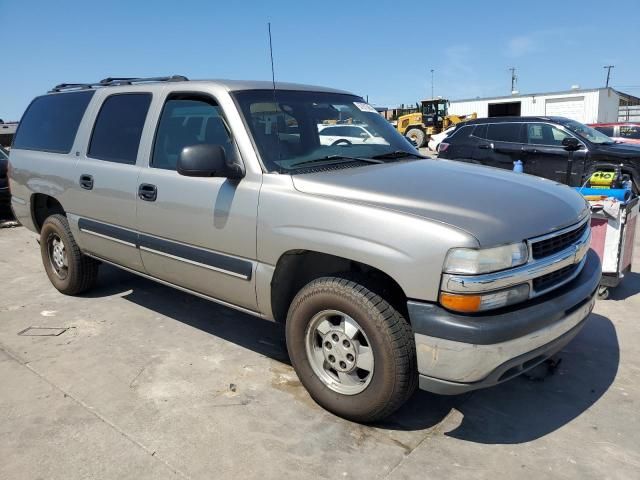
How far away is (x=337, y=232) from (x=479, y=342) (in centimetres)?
89

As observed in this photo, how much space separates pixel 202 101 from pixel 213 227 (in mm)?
902

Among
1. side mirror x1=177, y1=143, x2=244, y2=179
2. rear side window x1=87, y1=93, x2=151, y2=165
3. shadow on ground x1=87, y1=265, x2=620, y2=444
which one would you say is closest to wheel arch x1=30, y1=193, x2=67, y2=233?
rear side window x1=87, y1=93, x2=151, y2=165

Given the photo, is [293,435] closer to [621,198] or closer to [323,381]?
[323,381]

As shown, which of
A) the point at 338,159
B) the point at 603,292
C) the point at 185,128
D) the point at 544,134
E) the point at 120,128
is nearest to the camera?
the point at 338,159

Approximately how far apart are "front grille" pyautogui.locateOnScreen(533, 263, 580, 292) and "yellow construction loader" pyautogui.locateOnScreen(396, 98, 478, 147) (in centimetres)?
2473

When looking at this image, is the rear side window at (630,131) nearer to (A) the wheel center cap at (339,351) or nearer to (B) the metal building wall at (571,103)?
(A) the wheel center cap at (339,351)

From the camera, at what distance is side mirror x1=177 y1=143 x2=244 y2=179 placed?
9.94ft

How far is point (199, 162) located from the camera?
3031mm

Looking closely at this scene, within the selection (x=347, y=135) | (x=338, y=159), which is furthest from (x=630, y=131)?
(x=338, y=159)

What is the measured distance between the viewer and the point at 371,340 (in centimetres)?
265

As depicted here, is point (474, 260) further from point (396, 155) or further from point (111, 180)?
point (111, 180)

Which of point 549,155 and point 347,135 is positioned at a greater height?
point 347,135

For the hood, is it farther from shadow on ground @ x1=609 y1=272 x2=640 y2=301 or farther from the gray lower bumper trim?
shadow on ground @ x1=609 y1=272 x2=640 y2=301

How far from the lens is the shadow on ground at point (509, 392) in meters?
2.92
